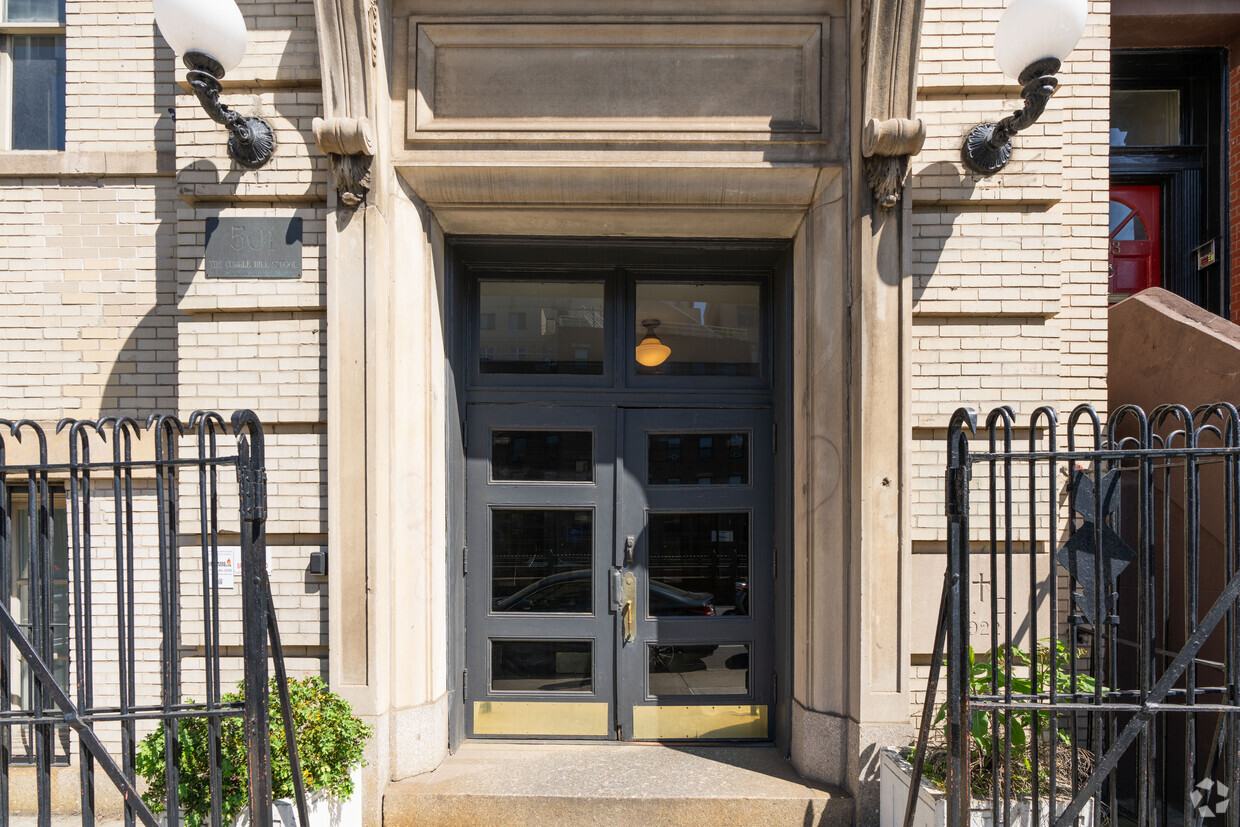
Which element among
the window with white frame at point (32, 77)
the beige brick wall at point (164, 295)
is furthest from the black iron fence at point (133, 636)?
the window with white frame at point (32, 77)

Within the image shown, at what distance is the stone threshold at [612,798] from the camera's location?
4.00 metres

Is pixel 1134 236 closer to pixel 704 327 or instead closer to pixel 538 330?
pixel 704 327

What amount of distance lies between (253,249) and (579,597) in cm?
282

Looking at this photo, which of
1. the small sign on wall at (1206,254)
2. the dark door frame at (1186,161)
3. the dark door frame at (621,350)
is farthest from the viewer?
the dark door frame at (1186,161)

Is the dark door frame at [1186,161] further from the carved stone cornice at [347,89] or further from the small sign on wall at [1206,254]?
the carved stone cornice at [347,89]

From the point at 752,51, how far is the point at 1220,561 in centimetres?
394

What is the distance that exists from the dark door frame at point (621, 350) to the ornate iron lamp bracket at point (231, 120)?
3.68 feet

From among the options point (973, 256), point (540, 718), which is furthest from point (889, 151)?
point (540, 718)

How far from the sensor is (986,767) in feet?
11.6

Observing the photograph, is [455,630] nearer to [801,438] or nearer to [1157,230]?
[801,438]

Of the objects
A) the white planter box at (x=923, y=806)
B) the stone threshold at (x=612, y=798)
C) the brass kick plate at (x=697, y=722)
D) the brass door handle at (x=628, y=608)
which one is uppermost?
the brass door handle at (x=628, y=608)

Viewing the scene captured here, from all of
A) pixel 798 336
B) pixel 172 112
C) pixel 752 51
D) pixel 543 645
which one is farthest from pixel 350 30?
pixel 543 645

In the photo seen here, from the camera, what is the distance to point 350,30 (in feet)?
12.9

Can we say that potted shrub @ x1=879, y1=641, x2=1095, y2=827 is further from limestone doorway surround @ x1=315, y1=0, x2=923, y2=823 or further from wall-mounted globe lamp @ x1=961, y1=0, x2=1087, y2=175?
wall-mounted globe lamp @ x1=961, y1=0, x2=1087, y2=175
